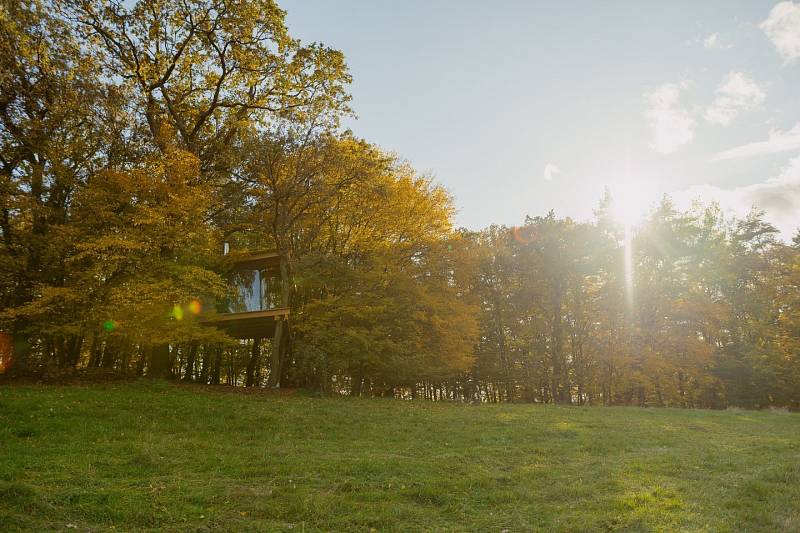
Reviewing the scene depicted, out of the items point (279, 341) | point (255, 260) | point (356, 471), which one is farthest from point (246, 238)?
point (356, 471)

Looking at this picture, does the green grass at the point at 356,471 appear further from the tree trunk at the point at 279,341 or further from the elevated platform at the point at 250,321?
the elevated platform at the point at 250,321

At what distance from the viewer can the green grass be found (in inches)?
271

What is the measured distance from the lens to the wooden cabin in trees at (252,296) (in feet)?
77.3

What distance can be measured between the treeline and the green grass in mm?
4608

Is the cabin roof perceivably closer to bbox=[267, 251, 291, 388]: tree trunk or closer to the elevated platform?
bbox=[267, 251, 291, 388]: tree trunk

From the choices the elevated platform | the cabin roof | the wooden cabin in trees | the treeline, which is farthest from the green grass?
the cabin roof

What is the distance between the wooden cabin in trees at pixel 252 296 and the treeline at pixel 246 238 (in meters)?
0.84

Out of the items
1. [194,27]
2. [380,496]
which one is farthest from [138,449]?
[194,27]

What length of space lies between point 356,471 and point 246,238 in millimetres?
21705

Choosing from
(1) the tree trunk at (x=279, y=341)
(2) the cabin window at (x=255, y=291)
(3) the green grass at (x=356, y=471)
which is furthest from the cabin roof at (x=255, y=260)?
(3) the green grass at (x=356, y=471)

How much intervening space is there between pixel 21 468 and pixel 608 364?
31616 millimetres

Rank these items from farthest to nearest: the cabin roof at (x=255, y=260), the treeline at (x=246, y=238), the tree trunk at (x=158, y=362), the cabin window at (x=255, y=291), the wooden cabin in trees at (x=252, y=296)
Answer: the cabin roof at (x=255, y=260), the cabin window at (x=255, y=291), the wooden cabin in trees at (x=252, y=296), the tree trunk at (x=158, y=362), the treeline at (x=246, y=238)

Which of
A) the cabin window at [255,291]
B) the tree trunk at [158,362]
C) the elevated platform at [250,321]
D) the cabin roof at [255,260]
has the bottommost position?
the tree trunk at [158,362]

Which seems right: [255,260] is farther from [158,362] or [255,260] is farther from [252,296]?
[158,362]
